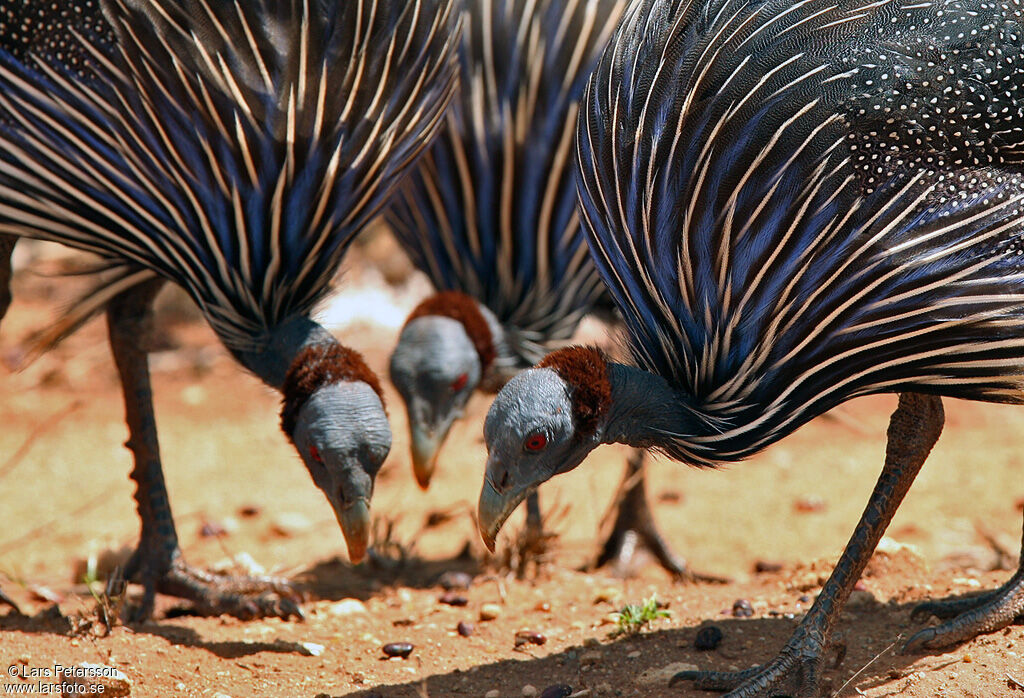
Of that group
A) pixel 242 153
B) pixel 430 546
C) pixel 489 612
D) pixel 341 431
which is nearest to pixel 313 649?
pixel 489 612

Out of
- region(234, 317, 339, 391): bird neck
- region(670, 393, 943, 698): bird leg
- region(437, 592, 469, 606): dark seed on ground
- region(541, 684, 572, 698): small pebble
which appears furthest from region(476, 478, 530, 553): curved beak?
region(437, 592, 469, 606): dark seed on ground

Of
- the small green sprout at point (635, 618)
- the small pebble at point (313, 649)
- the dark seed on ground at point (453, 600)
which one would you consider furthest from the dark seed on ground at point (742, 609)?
the small pebble at point (313, 649)

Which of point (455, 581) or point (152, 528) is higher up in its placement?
point (152, 528)

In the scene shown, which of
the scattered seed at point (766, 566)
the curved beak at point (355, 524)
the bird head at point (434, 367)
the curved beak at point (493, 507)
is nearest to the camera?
the curved beak at point (493, 507)

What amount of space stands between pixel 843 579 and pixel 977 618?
57 cm

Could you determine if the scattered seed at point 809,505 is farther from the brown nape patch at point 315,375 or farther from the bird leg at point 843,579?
the brown nape patch at point 315,375

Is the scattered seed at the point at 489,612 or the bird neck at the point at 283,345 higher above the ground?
the bird neck at the point at 283,345

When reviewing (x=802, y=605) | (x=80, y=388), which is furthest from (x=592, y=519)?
(x=80, y=388)

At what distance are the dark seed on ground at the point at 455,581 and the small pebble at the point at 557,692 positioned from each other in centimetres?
143

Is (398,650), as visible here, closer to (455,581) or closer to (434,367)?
(455,581)

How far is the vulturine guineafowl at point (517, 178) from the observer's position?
A: 527cm

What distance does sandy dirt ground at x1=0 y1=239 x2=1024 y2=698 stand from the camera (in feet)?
12.9

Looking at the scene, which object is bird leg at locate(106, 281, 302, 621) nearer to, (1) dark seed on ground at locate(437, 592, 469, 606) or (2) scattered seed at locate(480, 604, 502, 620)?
(1) dark seed on ground at locate(437, 592, 469, 606)

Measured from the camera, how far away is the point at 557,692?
12.0 ft
